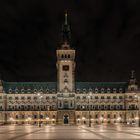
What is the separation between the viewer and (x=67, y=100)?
179 m

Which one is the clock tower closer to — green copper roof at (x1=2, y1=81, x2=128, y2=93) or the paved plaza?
green copper roof at (x1=2, y1=81, x2=128, y2=93)

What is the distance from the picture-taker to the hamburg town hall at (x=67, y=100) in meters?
179

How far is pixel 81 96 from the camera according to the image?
19250cm

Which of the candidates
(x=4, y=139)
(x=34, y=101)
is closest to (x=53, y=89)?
(x=34, y=101)

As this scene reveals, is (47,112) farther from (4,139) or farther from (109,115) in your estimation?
(4,139)

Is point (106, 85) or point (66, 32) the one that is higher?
point (66, 32)

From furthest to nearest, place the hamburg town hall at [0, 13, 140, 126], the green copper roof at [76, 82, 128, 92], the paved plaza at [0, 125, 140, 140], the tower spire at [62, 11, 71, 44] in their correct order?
the green copper roof at [76, 82, 128, 92], the tower spire at [62, 11, 71, 44], the hamburg town hall at [0, 13, 140, 126], the paved plaza at [0, 125, 140, 140]

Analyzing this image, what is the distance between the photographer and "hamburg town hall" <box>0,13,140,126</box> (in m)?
179

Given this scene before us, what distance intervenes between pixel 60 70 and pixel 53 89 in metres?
17.0

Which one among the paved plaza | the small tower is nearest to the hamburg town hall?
the small tower

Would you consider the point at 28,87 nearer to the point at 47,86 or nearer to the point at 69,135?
the point at 47,86

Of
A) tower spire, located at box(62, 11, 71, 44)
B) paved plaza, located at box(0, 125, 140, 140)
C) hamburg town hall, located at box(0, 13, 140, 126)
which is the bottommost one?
paved plaza, located at box(0, 125, 140, 140)

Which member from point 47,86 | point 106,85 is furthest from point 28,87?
point 106,85

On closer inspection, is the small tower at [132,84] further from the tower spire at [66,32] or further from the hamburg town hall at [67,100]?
the tower spire at [66,32]
